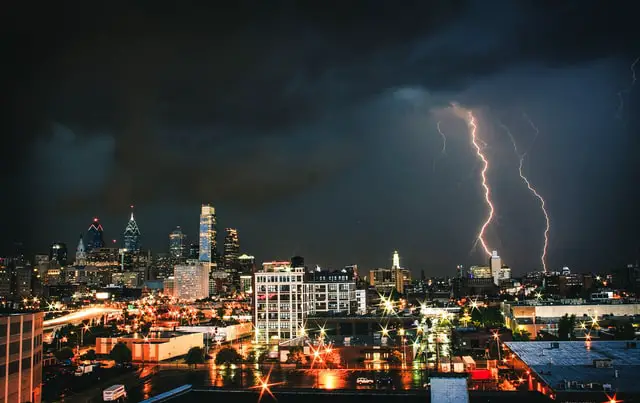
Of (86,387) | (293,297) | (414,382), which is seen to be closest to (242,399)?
(414,382)

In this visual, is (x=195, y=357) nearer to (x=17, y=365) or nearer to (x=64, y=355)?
(x=64, y=355)

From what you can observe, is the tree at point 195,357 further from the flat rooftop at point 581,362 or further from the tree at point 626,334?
the tree at point 626,334

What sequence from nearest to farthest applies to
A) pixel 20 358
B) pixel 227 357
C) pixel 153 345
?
pixel 20 358
pixel 227 357
pixel 153 345

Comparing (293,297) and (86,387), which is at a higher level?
(293,297)

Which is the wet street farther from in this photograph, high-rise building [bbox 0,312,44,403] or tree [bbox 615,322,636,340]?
tree [bbox 615,322,636,340]

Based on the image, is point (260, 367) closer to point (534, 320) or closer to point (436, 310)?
point (534, 320)

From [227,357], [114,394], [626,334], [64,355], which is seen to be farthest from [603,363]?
[64,355]

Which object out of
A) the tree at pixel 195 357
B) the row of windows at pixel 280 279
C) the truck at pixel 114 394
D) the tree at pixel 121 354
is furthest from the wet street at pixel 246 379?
the row of windows at pixel 280 279
